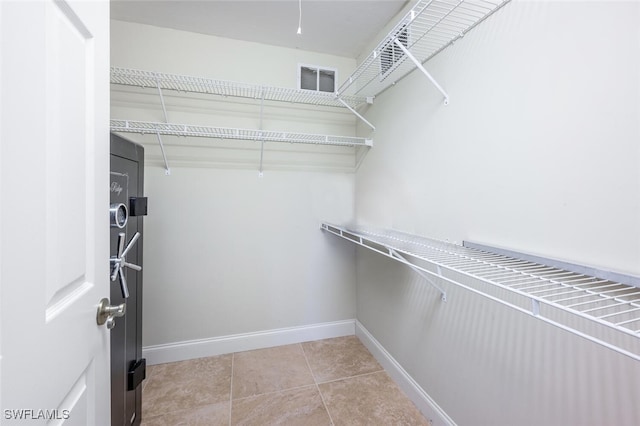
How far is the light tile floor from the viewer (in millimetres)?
1477

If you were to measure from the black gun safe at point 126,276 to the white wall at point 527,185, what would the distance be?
4.60 ft

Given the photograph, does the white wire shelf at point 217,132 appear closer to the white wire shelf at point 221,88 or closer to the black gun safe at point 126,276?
the white wire shelf at point 221,88

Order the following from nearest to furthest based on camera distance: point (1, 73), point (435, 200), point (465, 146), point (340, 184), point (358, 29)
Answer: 1. point (1, 73)
2. point (465, 146)
3. point (435, 200)
4. point (358, 29)
5. point (340, 184)

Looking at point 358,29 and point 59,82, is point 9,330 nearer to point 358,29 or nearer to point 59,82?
point 59,82

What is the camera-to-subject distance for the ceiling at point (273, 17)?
64.2 inches

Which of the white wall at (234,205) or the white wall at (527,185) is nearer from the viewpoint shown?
the white wall at (527,185)

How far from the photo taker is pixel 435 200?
55.8 inches

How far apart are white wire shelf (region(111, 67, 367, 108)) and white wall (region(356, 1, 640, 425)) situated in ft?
2.22

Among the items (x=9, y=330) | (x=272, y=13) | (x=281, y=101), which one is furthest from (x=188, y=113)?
(x=9, y=330)

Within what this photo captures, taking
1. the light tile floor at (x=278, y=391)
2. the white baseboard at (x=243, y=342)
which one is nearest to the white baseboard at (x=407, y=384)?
Result: the light tile floor at (x=278, y=391)

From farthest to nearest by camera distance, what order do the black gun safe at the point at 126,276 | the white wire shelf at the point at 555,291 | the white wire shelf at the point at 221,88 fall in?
the white wire shelf at the point at 221,88 → the black gun safe at the point at 126,276 → the white wire shelf at the point at 555,291

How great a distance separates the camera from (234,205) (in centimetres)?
207

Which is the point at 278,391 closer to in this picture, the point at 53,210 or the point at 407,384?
the point at 407,384

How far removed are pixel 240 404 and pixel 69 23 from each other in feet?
6.01
